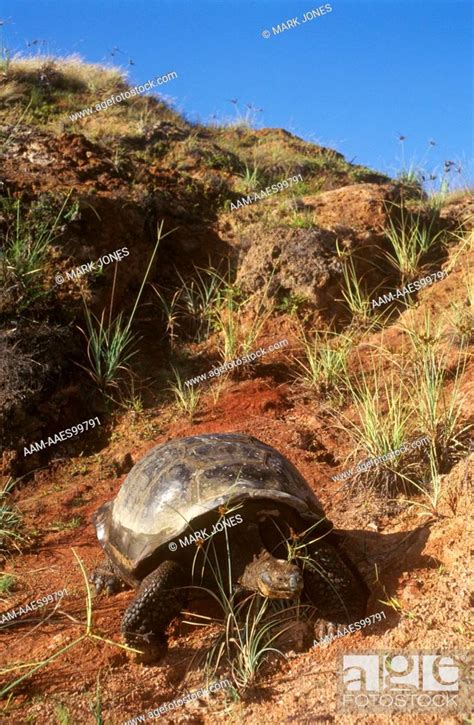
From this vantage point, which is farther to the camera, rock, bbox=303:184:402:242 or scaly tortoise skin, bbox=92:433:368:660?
rock, bbox=303:184:402:242

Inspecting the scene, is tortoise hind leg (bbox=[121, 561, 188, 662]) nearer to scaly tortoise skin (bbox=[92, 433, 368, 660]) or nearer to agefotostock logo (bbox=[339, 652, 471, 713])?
scaly tortoise skin (bbox=[92, 433, 368, 660])

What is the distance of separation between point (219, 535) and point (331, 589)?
0.66m

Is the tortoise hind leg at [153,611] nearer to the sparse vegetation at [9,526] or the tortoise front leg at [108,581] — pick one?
the tortoise front leg at [108,581]

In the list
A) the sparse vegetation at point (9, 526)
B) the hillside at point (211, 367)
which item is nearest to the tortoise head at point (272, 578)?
the hillside at point (211, 367)

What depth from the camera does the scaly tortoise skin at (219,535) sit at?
377 cm

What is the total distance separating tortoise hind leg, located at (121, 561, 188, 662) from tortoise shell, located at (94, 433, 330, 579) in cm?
14

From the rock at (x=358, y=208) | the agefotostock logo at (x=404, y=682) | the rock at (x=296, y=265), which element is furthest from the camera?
the rock at (x=358, y=208)

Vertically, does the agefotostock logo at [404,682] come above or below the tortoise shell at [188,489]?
below

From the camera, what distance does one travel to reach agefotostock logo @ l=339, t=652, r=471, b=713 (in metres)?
3.20

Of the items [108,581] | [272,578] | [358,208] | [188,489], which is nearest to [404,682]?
[272,578]

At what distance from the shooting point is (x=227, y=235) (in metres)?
9.73

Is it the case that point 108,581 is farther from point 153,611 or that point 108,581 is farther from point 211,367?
point 211,367

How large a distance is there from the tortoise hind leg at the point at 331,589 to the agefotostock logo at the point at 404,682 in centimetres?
27

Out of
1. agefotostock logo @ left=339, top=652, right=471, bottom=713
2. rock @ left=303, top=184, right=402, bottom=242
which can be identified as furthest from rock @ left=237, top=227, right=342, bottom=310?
agefotostock logo @ left=339, top=652, right=471, bottom=713
